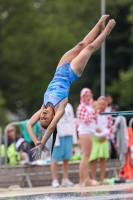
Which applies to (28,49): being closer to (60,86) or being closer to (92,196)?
(60,86)

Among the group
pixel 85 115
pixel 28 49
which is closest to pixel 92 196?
pixel 85 115

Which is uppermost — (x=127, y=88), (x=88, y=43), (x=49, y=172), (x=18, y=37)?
(x=18, y=37)

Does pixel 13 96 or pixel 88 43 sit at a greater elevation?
pixel 13 96

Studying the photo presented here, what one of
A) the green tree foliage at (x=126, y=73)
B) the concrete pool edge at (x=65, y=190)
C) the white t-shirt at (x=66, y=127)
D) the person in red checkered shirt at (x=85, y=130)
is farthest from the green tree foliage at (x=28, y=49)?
the concrete pool edge at (x=65, y=190)

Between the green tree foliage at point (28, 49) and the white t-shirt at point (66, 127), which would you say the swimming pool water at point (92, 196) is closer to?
the white t-shirt at point (66, 127)

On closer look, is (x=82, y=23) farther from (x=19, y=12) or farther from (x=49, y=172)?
(x=49, y=172)

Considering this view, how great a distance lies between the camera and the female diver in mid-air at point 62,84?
436 inches

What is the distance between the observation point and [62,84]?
1154cm

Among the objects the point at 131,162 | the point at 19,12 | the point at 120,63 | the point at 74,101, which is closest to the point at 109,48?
the point at 120,63

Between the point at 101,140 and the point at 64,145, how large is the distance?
2.94 ft

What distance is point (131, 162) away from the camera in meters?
15.5

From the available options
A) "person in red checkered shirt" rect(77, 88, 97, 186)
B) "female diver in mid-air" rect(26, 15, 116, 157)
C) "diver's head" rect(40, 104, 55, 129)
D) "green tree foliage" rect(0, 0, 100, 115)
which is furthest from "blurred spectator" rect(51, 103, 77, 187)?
"green tree foliage" rect(0, 0, 100, 115)

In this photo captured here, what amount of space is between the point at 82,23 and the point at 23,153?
35.0 m

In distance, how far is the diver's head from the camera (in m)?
11.0
